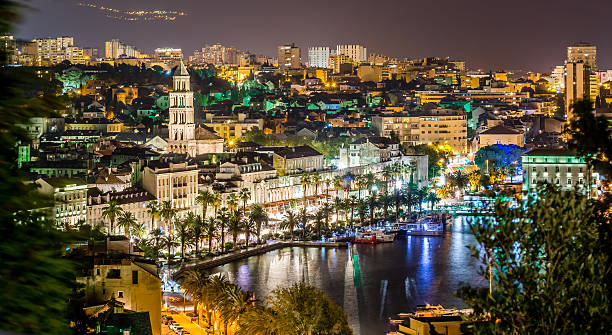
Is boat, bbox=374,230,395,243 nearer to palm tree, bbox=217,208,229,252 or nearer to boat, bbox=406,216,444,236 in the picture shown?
boat, bbox=406,216,444,236

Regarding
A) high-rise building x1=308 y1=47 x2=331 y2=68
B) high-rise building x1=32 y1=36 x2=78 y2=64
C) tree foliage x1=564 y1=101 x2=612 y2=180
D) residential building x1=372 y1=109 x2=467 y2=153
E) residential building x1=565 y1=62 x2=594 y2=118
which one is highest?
high-rise building x1=308 y1=47 x2=331 y2=68

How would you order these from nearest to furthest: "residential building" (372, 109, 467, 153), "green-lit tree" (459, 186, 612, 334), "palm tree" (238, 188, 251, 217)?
"green-lit tree" (459, 186, 612, 334) → "palm tree" (238, 188, 251, 217) → "residential building" (372, 109, 467, 153)

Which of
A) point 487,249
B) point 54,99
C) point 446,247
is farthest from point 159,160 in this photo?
point 54,99

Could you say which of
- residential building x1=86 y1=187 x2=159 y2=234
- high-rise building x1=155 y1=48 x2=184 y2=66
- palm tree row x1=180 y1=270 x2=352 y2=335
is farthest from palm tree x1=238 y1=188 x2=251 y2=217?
high-rise building x1=155 y1=48 x2=184 y2=66

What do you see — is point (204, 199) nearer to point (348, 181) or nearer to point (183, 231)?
point (183, 231)

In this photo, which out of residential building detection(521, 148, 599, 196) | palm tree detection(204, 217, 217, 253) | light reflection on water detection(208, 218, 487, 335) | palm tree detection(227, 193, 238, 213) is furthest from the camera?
residential building detection(521, 148, 599, 196)
